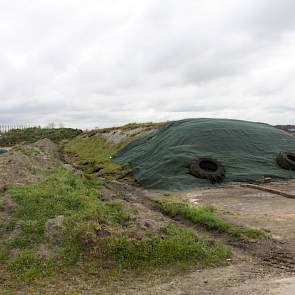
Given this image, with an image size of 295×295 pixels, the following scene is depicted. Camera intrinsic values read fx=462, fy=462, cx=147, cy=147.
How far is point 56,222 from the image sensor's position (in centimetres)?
959

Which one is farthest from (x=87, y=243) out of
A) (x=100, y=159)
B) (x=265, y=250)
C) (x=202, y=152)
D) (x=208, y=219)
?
(x=100, y=159)

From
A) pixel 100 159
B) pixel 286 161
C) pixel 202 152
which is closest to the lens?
pixel 286 161

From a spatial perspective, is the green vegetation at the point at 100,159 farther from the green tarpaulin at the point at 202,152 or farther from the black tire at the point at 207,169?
the black tire at the point at 207,169

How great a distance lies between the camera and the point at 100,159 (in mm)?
31562

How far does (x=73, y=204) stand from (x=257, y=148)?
1617 centimetres

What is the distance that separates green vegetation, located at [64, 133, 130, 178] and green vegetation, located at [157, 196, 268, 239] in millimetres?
10401

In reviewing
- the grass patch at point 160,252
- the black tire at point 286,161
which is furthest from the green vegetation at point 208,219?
the black tire at point 286,161

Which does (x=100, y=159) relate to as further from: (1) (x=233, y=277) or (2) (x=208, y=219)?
(1) (x=233, y=277)

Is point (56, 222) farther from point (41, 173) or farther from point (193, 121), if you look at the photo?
point (193, 121)

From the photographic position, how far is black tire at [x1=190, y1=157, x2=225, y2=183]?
20500 millimetres

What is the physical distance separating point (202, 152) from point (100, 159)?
975 centimetres

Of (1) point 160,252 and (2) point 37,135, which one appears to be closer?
(1) point 160,252

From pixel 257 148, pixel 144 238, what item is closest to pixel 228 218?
pixel 144 238

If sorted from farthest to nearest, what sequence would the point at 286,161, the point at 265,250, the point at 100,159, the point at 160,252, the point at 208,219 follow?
the point at 100,159 → the point at 286,161 → the point at 208,219 → the point at 265,250 → the point at 160,252
